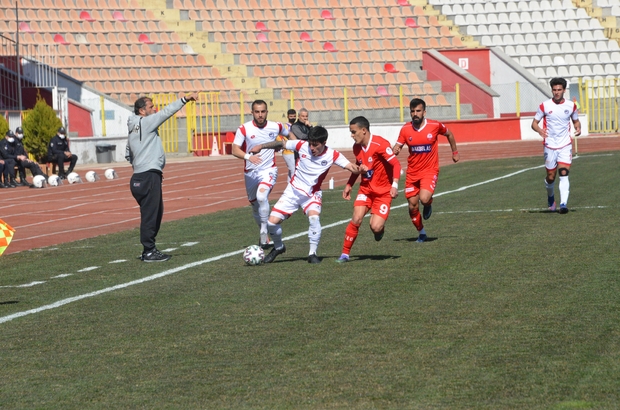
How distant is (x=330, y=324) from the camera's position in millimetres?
8125

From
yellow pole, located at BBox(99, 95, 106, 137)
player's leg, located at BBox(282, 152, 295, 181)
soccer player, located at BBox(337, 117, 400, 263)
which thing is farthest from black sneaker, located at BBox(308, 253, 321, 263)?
yellow pole, located at BBox(99, 95, 106, 137)

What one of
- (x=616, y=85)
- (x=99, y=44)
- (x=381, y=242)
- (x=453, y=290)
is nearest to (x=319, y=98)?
(x=99, y=44)

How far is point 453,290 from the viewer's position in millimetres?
9461

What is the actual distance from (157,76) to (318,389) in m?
37.1

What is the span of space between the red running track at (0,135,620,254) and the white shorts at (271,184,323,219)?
4.25 meters

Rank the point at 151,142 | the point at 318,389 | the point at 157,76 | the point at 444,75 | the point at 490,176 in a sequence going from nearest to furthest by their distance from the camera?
the point at 318,389 < the point at 151,142 < the point at 490,176 < the point at 157,76 < the point at 444,75

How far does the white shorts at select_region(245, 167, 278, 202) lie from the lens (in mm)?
13773

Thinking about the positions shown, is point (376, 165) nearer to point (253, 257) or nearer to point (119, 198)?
point (253, 257)

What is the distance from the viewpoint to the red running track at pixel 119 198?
18.0m

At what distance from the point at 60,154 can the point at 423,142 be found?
1846 centimetres

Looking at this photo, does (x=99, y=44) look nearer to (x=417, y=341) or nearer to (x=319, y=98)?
(x=319, y=98)

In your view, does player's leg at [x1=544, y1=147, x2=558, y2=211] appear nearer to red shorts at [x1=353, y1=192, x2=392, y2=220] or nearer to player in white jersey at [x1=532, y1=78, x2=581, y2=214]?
player in white jersey at [x1=532, y1=78, x2=581, y2=214]

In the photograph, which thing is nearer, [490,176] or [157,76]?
[490,176]

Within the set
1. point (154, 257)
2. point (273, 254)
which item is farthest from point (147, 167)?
point (273, 254)
